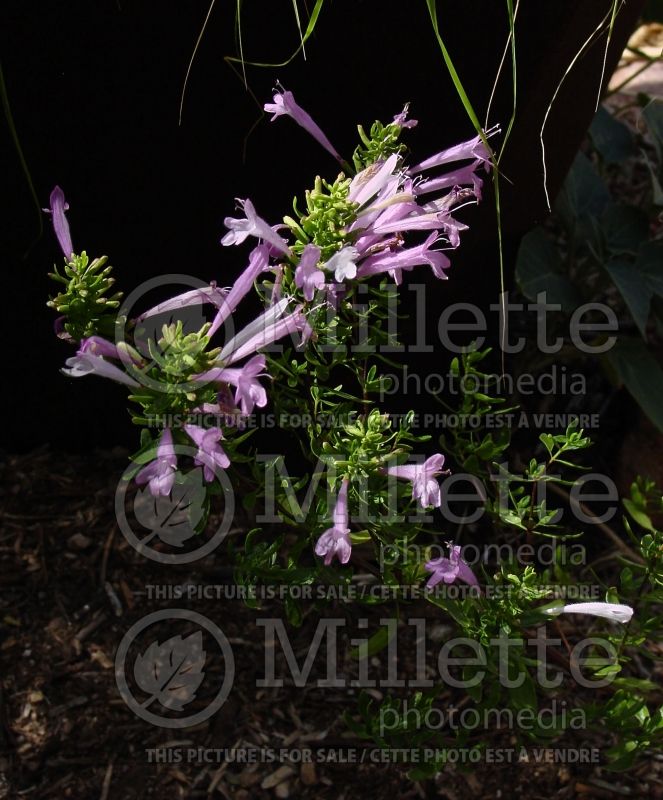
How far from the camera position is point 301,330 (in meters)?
1.15

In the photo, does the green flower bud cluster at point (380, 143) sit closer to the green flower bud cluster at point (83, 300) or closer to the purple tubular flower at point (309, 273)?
the purple tubular flower at point (309, 273)

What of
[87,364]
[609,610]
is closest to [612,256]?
[609,610]

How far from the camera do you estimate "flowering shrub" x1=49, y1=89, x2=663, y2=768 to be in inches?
43.1

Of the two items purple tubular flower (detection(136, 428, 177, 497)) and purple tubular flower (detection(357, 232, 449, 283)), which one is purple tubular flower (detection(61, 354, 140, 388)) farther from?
purple tubular flower (detection(357, 232, 449, 283))

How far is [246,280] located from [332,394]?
228 millimetres

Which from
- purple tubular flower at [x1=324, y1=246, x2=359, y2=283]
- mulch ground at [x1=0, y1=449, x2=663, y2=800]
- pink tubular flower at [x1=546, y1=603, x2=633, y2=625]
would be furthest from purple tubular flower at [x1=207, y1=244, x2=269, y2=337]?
mulch ground at [x1=0, y1=449, x2=663, y2=800]

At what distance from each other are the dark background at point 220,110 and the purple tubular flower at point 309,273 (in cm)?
63

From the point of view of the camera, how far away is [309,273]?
3.45 ft

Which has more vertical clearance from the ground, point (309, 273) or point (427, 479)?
point (309, 273)

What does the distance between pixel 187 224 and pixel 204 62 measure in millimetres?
324

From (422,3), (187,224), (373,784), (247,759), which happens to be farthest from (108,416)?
(422,3)

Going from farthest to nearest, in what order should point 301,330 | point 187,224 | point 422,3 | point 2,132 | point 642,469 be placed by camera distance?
1. point 642,469
2. point 187,224
3. point 2,132
4. point 422,3
5. point 301,330

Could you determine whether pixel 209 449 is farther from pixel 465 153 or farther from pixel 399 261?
pixel 465 153

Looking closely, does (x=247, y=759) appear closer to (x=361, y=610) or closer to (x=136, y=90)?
(x=361, y=610)
